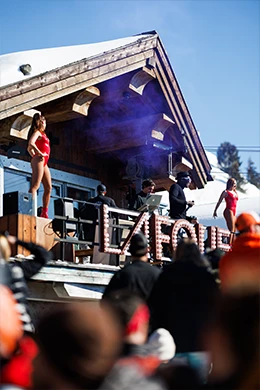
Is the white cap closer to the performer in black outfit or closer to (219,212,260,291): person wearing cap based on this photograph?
(219,212,260,291): person wearing cap

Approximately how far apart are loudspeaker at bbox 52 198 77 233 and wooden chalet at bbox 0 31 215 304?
1226 mm

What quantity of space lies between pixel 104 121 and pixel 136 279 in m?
7.35

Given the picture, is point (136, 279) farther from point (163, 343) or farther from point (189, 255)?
point (163, 343)

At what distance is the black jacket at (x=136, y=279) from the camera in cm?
604

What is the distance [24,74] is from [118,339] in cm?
866

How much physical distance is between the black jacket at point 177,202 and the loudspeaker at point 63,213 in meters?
2.08

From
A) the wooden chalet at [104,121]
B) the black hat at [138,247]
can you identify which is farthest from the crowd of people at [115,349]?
the wooden chalet at [104,121]

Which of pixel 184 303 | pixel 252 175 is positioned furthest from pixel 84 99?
pixel 252 175

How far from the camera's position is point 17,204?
30.5 feet

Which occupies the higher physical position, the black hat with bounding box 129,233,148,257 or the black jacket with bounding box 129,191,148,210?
the black jacket with bounding box 129,191,148,210

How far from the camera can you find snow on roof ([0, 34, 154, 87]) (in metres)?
11.4

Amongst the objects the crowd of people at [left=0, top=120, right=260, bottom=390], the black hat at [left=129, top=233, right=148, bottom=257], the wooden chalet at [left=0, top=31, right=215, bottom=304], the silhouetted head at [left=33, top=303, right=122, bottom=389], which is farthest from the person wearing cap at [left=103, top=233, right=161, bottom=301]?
the wooden chalet at [left=0, top=31, right=215, bottom=304]

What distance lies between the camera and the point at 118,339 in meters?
3.29

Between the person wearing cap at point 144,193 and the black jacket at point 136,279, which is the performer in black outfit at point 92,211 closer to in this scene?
the person wearing cap at point 144,193
